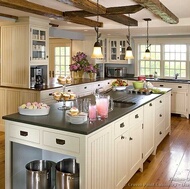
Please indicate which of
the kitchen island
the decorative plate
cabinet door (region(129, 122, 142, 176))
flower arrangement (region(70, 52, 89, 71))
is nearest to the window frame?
flower arrangement (region(70, 52, 89, 71))

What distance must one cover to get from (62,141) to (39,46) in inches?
135

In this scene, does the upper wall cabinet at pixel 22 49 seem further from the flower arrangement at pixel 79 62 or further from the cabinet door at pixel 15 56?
the flower arrangement at pixel 79 62

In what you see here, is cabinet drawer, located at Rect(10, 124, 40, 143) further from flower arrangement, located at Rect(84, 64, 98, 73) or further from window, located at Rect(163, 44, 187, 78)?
window, located at Rect(163, 44, 187, 78)

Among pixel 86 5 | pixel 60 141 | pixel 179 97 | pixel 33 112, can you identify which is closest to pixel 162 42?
pixel 179 97

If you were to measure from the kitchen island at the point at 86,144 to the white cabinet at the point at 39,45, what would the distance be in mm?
2173

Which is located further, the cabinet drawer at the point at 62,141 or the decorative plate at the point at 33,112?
the decorative plate at the point at 33,112

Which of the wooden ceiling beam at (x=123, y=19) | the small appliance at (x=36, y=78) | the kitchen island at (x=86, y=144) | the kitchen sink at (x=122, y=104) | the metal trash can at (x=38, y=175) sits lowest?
the metal trash can at (x=38, y=175)

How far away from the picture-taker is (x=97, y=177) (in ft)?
8.09

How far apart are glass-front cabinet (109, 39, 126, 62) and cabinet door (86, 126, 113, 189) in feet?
18.5

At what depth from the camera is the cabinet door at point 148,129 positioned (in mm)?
3766

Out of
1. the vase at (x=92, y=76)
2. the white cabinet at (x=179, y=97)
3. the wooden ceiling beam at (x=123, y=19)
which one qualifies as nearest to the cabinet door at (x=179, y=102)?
the white cabinet at (x=179, y=97)

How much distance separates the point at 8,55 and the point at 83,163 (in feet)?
12.5

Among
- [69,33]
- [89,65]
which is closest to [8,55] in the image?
[69,33]

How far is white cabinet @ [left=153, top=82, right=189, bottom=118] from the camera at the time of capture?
273 inches
